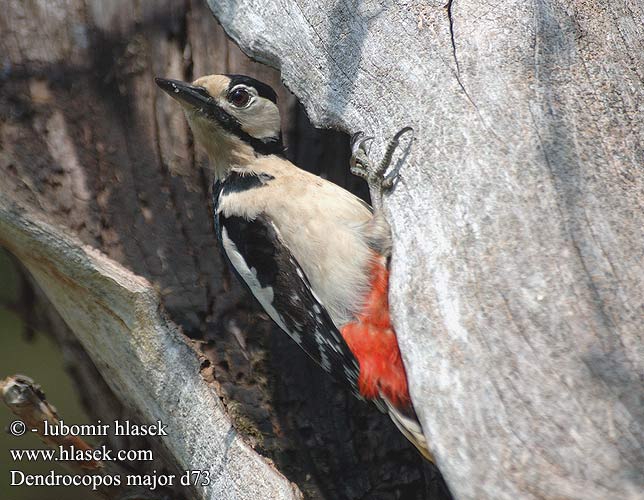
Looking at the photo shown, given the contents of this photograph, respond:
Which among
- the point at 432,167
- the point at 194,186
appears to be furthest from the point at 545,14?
the point at 194,186

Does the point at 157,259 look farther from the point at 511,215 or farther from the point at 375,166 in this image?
the point at 511,215

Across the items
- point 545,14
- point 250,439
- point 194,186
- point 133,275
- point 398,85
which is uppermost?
point 545,14

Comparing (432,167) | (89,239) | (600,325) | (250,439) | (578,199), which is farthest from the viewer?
(89,239)

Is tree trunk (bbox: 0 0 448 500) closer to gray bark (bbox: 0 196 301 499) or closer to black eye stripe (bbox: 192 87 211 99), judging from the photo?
gray bark (bbox: 0 196 301 499)

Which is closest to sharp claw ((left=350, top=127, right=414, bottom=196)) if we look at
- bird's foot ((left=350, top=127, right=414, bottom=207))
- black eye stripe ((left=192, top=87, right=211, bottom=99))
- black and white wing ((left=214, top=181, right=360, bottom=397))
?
bird's foot ((left=350, top=127, right=414, bottom=207))

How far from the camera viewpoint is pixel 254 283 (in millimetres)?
3293

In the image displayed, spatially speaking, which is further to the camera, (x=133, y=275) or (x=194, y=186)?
(x=194, y=186)

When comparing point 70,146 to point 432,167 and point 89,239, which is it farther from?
point 432,167

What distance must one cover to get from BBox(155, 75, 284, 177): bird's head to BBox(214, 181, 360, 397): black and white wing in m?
0.33

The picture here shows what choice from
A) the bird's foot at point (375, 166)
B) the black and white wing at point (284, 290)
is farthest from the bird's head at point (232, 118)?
the bird's foot at point (375, 166)

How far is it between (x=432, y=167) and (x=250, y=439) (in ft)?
4.30

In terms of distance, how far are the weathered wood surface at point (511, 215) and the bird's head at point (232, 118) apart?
42 cm

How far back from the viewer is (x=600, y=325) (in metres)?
2.22

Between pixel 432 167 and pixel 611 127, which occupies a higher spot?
pixel 611 127
